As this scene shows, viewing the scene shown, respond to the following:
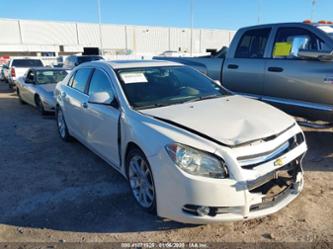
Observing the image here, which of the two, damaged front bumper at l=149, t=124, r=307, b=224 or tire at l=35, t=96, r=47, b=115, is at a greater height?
damaged front bumper at l=149, t=124, r=307, b=224

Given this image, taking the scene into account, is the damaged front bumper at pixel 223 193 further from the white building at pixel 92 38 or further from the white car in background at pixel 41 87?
the white building at pixel 92 38

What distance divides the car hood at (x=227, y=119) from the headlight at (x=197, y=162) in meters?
0.20

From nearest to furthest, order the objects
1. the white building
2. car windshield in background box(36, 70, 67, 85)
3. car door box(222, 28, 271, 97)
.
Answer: car door box(222, 28, 271, 97), car windshield in background box(36, 70, 67, 85), the white building

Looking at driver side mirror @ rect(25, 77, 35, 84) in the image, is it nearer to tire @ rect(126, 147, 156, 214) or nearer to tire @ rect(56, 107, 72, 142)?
tire @ rect(56, 107, 72, 142)

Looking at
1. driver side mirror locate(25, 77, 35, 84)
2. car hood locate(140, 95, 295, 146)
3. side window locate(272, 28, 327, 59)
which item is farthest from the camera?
driver side mirror locate(25, 77, 35, 84)

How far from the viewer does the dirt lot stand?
9.31 ft

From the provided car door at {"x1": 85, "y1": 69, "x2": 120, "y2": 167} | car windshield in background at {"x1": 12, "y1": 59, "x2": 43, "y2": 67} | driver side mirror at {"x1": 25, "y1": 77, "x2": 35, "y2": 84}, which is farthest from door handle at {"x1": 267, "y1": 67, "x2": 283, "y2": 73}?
car windshield in background at {"x1": 12, "y1": 59, "x2": 43, "y2": 67}

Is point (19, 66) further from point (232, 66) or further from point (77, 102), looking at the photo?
point (232, 66)

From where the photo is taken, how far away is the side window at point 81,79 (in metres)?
4.65

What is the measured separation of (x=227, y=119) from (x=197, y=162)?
0.70 meters

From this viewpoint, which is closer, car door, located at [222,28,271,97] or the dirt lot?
the dirt lot

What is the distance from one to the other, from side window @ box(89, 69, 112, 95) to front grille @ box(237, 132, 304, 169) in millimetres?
1959

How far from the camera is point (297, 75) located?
4.69 metres

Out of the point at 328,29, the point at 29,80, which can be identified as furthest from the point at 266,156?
the point at 29,80
